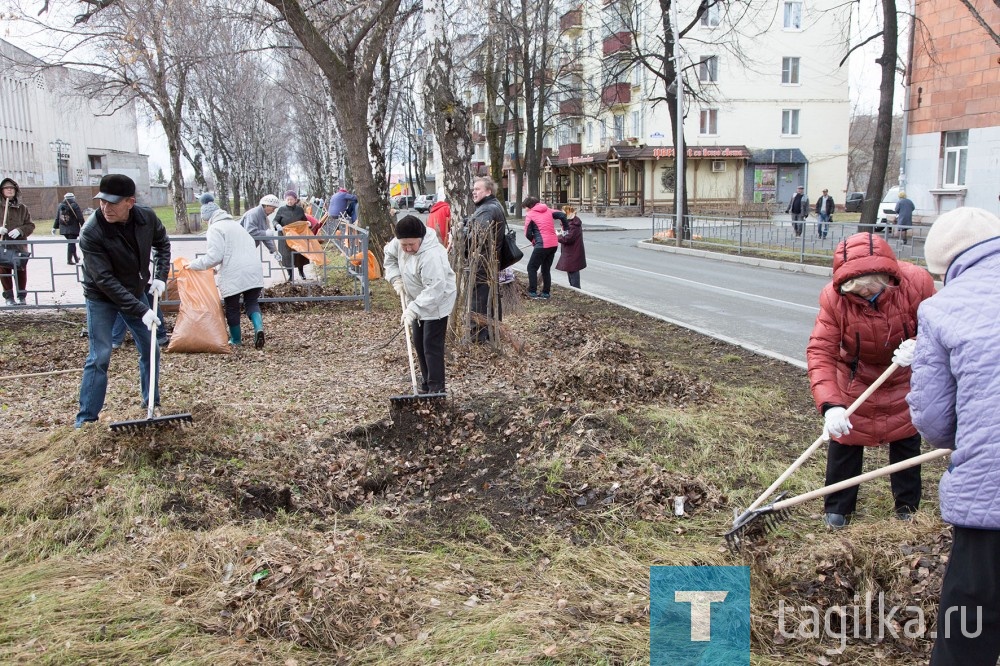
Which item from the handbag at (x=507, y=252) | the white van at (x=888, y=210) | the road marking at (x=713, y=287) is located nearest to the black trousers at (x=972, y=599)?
the handbag at (x=507, y=252)

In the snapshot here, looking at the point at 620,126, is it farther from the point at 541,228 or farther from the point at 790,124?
the point at 541,228

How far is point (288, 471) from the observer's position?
486 cm

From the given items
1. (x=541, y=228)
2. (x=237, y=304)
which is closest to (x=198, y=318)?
(x=237, y=304)

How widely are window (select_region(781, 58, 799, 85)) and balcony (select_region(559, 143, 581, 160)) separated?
12897 mm

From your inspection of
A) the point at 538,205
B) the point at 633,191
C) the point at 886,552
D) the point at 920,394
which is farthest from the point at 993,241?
the point at 633,191

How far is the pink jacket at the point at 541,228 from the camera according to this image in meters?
12.4

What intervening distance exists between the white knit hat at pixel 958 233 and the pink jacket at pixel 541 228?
9.79 metres

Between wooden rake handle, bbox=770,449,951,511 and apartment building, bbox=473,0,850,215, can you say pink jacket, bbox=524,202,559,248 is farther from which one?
apartment building, bbox=473,0,850,215

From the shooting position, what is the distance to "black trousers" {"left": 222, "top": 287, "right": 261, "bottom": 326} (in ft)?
28.3

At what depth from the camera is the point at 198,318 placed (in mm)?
8141

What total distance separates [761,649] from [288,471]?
9.55ft

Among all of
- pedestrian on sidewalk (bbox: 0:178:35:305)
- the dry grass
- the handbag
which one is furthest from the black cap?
pedestrian on sidewalk (bbox: 0:178:35:305)

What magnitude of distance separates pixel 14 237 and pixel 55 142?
56.2 metres

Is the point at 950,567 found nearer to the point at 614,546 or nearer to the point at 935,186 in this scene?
the point at 614,546
